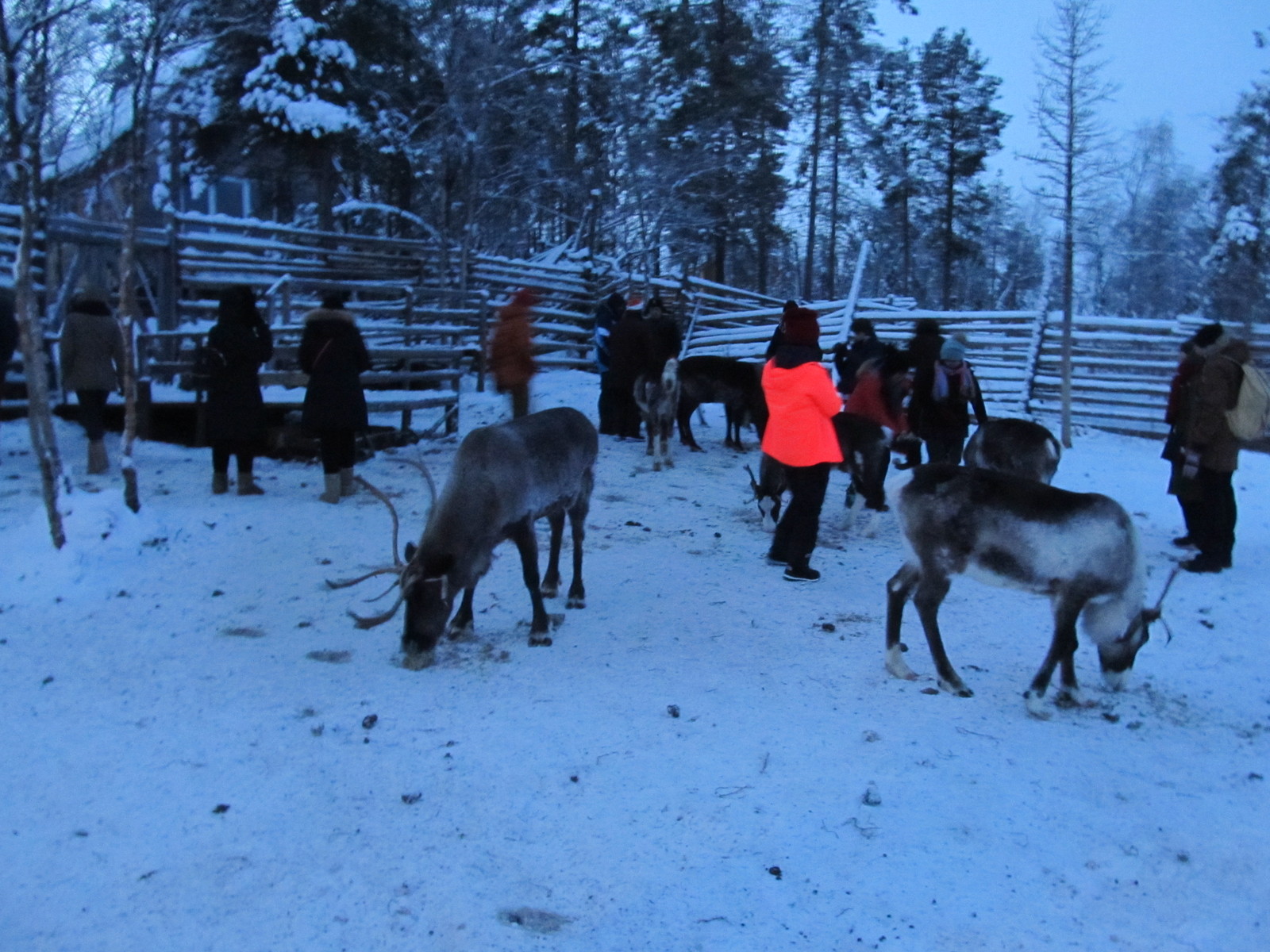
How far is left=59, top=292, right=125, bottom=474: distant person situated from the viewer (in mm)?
9594

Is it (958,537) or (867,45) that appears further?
(867,45)

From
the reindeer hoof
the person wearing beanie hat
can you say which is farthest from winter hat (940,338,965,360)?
the reindeer hoof

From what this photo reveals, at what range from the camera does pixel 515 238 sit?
2773cm

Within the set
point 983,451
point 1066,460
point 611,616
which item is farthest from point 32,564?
point 1066,460

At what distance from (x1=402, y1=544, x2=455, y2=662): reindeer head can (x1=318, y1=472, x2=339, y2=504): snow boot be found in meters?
3.93

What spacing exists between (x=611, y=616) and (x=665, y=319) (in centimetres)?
723

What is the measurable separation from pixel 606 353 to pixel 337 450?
21.4ft

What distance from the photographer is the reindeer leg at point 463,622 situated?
572 centimetres

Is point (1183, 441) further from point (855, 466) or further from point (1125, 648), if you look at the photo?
point (1125, 648)

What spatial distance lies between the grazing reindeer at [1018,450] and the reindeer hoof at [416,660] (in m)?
4.82

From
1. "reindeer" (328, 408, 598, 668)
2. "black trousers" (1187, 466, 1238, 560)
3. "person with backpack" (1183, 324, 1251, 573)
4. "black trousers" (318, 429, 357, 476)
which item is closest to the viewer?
A: "reindeer" (328, 408, 598, 668)

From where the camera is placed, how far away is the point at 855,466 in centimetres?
871

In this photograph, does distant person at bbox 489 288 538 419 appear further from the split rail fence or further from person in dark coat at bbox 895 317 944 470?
person in dark coat at bbox 895 317 944 470

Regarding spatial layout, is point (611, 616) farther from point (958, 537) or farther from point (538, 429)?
point (958, 537)
